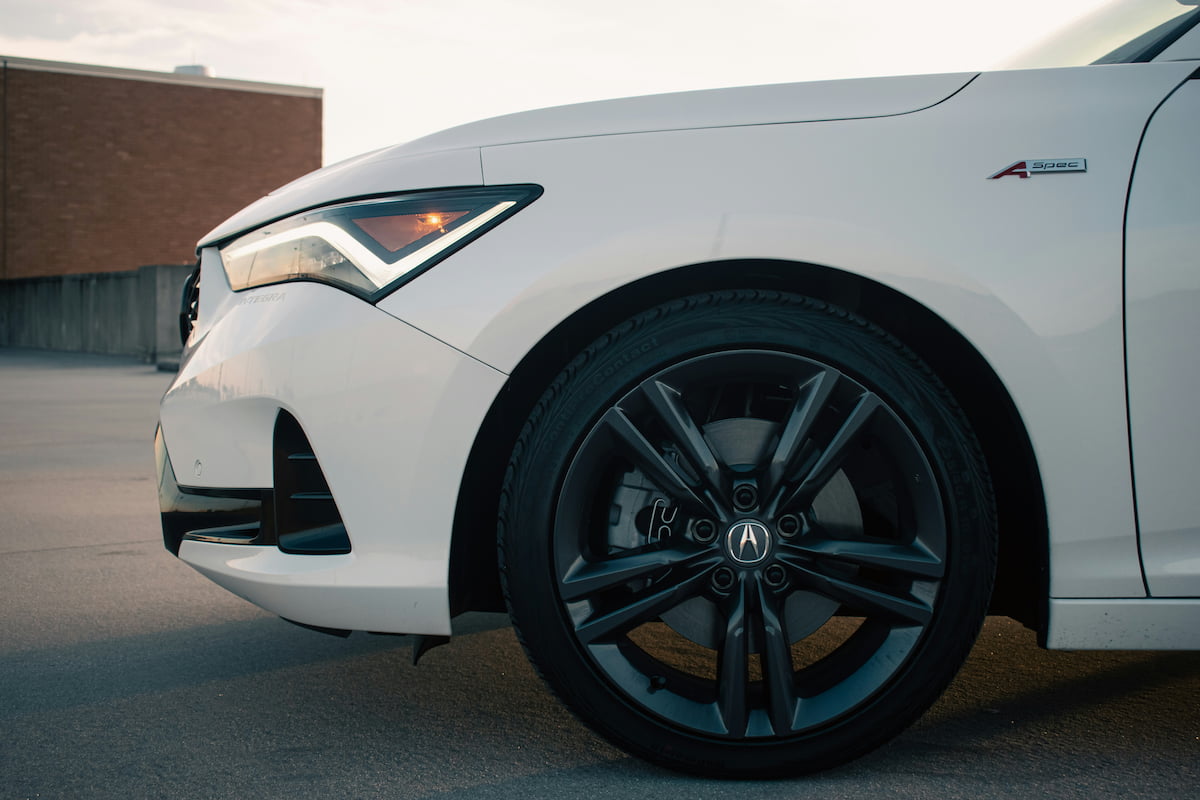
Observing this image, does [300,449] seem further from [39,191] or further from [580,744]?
[39,191]

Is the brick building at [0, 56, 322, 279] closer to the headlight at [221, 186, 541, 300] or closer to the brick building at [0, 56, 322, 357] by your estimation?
the brick building at [0, 56, 322, 357]

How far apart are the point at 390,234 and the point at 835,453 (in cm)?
91

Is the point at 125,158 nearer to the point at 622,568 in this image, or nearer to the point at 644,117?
the point at 644,117

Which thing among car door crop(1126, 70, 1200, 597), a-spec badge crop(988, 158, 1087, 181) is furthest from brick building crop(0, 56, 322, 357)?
car door crop(1126, 70, 1200, 597)

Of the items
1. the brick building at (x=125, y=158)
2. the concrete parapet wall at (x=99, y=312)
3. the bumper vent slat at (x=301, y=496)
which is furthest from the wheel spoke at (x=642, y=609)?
the brick building at (x=125, y=158)

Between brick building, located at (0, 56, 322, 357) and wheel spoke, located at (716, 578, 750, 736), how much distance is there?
30909 mm

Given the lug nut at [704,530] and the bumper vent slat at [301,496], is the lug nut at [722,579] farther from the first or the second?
the bumper vent slat at [301,496]

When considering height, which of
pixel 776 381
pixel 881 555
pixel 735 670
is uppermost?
pixel 776 381

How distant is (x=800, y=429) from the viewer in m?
2.00

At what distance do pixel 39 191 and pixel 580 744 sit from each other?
33.7 m

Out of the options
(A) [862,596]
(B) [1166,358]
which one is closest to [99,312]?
(A) [862,596]

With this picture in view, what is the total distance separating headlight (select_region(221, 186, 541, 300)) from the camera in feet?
6.61

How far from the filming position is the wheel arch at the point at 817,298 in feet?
6.68

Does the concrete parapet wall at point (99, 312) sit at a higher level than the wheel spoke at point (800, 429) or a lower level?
higher
